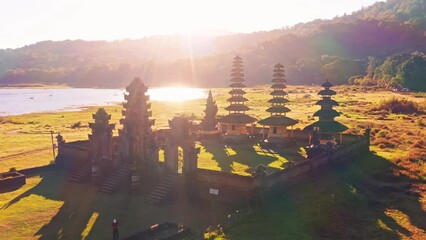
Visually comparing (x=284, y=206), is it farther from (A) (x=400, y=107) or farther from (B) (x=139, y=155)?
(A) (x=400, y=107)

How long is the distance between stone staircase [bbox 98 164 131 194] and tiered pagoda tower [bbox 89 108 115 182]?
1427 millimetres

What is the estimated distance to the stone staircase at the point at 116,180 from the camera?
31.2m

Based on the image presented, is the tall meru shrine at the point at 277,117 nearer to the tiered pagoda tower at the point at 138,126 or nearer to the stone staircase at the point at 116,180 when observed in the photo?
the tiered pagoda tower at the point at 138,126

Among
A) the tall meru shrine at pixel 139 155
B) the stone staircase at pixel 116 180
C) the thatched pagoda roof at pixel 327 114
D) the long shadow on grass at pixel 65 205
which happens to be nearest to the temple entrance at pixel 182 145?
the tall meru shrine at pixel 139 155

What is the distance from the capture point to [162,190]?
1149 inches

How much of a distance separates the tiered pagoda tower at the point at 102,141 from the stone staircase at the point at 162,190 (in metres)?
6.34

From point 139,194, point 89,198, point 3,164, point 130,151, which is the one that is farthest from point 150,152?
point 3,164

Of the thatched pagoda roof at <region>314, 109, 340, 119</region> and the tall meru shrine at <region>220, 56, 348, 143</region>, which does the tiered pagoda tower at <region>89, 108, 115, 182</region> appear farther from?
the thatched pagoda roof at <region>314, 109, 340, 119</region>

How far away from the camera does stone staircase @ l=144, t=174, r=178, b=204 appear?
28.4 meters

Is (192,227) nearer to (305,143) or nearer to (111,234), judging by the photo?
(111,234)

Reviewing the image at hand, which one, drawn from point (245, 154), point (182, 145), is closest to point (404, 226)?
point (182, 145)

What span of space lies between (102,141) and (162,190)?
8.60 metres

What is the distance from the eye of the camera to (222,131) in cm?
5422

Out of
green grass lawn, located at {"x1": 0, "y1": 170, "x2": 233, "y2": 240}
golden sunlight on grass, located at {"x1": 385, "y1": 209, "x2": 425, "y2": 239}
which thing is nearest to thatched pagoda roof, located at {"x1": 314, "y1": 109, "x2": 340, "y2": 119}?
golden sunlight on grass, located at {"x1": 385, "y1": 209, "x2": 425, "y2": 239}
